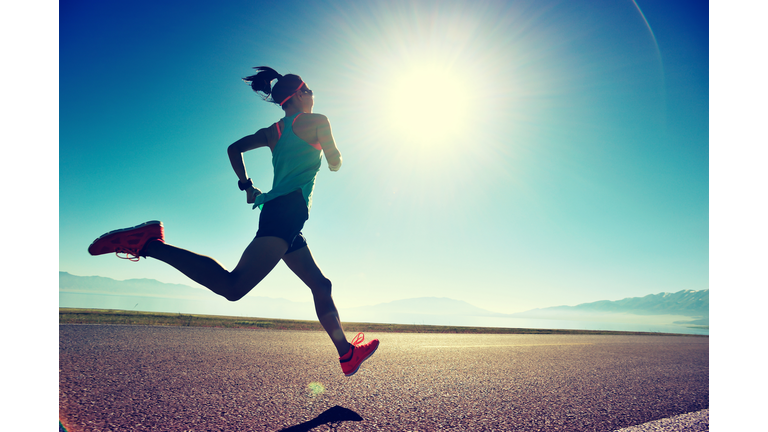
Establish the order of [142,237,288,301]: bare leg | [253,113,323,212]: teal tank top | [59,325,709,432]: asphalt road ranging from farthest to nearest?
1. [253,113,323,212]: teal tank top
2. [59,325,709,432]: asphalt road
3. [142,237,288,301]: bare leg

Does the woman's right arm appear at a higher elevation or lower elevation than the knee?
higher

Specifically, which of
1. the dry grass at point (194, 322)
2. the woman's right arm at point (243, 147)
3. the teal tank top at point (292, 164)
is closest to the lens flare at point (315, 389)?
the teal tank top at point (292, 164)

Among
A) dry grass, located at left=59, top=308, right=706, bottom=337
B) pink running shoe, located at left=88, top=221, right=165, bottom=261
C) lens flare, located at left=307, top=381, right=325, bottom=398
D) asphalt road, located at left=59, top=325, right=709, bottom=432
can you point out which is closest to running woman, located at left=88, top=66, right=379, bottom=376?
pink running shoe, located at left=88, top=221, right=165, bottom=261

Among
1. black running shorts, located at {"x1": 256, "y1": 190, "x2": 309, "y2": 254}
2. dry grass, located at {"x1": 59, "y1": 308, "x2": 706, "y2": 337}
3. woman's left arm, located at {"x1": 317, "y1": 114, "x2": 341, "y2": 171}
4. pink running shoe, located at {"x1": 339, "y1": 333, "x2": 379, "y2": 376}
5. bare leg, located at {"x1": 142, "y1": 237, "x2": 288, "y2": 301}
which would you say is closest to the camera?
bare leg, located at {"x1": 142, "y1": 237, "x2": 288, "y2": 301}

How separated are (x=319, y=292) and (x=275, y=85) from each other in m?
1.79

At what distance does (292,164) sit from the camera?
2584 mm

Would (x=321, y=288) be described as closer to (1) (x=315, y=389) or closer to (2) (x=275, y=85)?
(1) (x=315, y=389)

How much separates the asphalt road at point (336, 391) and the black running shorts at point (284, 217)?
1.19 meters

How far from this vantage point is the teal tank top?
2512 millimetres

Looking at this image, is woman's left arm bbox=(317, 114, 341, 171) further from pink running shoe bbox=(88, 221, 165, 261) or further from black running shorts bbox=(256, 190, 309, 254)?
pink running shoe bbox=(88, 221, 165, 261)

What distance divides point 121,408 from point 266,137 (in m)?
2.13

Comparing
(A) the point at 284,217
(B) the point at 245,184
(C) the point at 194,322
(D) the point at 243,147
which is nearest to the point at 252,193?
(B) the point at 245,184

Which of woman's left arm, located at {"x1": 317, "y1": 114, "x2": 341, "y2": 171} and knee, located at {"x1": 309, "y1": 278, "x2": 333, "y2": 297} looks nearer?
woman's left arm, located at {"x1": 317, "y1": 114, "x2": 341, "y2": 171}

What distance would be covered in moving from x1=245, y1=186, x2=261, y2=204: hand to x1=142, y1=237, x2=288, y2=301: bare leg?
0.60m
